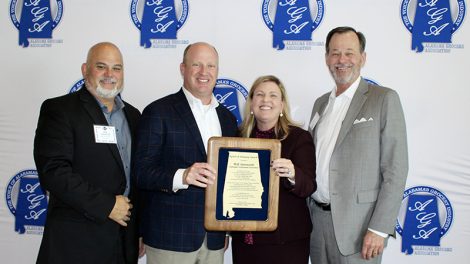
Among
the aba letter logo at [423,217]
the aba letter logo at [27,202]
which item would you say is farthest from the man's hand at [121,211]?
the aba letter logo at [423,217]

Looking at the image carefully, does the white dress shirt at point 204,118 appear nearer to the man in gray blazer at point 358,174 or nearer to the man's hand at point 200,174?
the man's hand at point 200,174

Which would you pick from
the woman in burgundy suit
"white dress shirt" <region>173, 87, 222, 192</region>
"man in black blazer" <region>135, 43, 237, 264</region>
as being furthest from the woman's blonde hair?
"man in black blazer" <region>135, 43, 237, 264</region>

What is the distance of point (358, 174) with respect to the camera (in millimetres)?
2162

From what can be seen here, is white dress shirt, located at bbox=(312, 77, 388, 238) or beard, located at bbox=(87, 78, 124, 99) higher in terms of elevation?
beard, located at bbox=(87, 78, 124, 99)

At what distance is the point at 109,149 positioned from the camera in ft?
7.04

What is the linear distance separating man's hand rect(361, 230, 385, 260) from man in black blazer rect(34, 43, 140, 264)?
4.35 ft

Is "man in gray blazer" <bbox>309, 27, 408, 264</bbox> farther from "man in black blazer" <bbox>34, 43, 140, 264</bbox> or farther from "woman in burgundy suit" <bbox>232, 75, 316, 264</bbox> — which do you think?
"man in black blazer" <bbox>34, 43, 140, 264</bbox>

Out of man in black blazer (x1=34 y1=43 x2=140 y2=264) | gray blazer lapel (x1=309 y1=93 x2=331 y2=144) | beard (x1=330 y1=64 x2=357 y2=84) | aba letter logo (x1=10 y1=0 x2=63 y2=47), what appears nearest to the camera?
man in black blazer (x1=34 y1=43 x2=140 y2=264)

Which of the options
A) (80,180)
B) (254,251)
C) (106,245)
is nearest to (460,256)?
(254,251)

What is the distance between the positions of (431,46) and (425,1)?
359mm

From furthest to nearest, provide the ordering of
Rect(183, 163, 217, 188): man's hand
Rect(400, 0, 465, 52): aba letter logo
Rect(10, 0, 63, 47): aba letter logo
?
Rect(10, 0, 63, 47): aba letter logo → Rect(400, 0, 465, 52): aba letter logo → Rect(183, 163, 217, 188): man's hand

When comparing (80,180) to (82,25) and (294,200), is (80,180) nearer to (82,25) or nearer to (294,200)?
(294,200)

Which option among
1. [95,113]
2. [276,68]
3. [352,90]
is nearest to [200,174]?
[95,113]

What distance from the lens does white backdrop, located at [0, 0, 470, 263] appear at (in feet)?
9.96
